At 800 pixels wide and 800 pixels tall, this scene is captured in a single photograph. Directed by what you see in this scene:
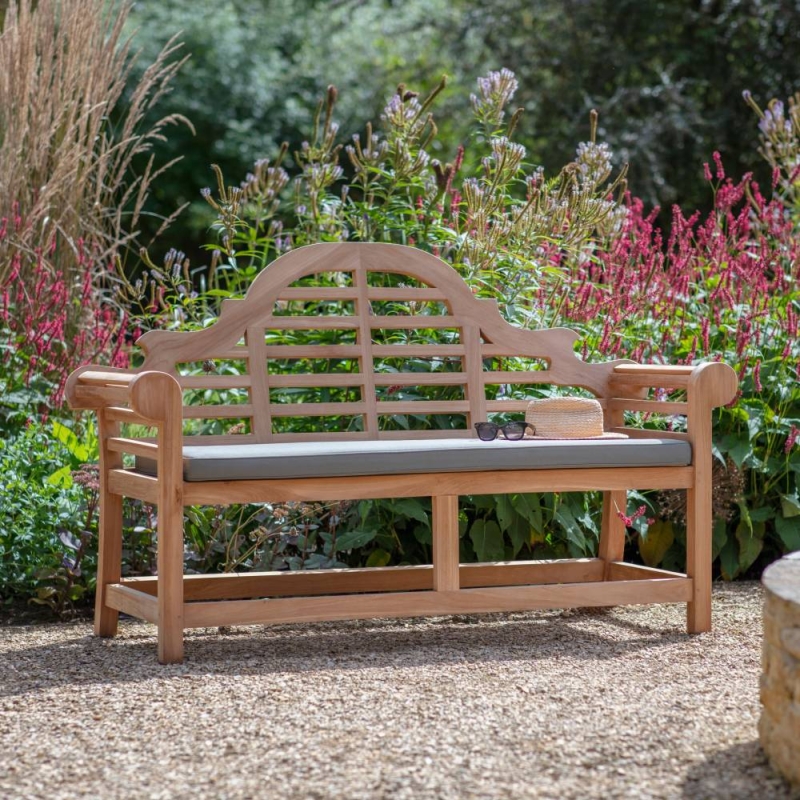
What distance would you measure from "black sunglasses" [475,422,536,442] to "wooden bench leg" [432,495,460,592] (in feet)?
0.78

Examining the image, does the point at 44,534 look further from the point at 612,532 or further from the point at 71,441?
the point at 612,532

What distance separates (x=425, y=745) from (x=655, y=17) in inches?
397

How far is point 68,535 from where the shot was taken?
3.88 meters

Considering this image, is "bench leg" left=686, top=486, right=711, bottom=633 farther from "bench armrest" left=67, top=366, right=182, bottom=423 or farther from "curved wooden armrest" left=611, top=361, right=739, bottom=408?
"bench armrest" left=67, top=366, right=182, bottom=423

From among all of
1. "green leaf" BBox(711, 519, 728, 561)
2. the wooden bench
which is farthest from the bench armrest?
"green leaf" BBox(711, 519, 728, 561)

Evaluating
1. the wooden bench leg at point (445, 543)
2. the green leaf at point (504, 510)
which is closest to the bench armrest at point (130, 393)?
the wooden bench leg at point (445, 543)

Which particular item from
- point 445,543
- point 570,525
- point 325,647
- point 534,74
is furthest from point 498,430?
point 534,74

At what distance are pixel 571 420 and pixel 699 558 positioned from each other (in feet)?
1.74

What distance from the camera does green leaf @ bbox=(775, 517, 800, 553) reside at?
14.2 feet

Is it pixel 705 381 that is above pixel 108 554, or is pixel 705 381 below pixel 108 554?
above

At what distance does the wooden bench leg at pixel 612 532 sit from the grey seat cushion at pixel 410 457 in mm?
470

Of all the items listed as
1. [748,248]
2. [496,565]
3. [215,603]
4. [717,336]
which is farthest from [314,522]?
[748,248]

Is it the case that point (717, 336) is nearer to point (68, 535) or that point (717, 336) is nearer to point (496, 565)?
point (496, 565)

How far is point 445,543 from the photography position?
3400 millimetres
